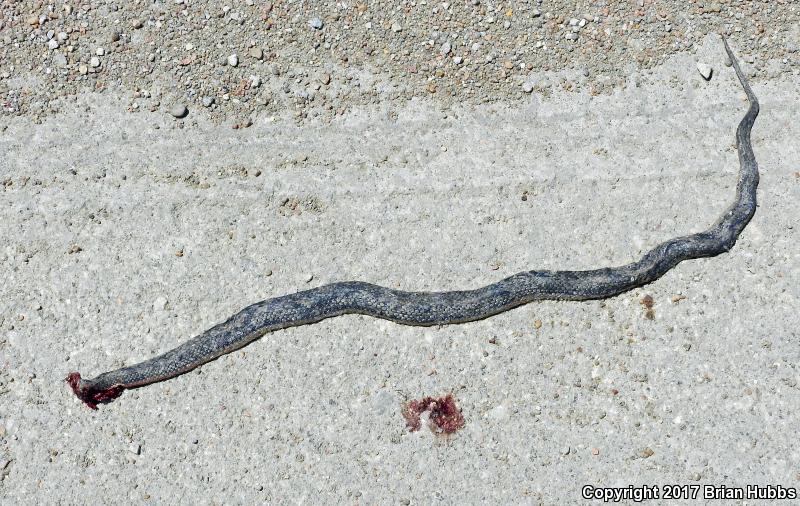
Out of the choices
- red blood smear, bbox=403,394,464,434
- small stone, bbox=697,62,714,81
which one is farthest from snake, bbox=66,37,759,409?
small stone, bbox=697,62,714,81

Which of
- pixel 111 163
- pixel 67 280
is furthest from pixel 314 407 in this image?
pixel 111 163

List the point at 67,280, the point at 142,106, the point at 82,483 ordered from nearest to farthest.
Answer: the point at 82,483 → the point at 67,280 → the point at 142,106

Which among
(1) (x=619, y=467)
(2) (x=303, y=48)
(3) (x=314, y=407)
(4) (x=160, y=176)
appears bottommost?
(1) (x=619, y=467)

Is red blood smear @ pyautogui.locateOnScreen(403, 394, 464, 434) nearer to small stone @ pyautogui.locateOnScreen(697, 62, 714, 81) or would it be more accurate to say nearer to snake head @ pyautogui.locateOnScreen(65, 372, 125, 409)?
snake head @ pyautogui.locateOnScreen(65, 372, 125, 409)

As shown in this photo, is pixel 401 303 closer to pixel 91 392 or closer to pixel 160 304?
pixel 160 304

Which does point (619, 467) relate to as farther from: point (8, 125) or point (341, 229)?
point (8, 125)

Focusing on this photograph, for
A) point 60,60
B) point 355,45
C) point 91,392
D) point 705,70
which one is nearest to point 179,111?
point 60,60
